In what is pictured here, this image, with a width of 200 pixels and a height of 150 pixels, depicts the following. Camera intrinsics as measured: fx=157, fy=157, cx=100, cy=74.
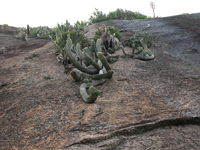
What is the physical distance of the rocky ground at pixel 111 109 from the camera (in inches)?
79.0

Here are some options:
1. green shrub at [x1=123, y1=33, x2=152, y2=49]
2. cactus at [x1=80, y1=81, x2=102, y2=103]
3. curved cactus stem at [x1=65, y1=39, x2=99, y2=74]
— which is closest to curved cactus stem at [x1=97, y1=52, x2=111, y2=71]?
curved cactus stem at [x1=65, y1=39, x2=99, y2=74]

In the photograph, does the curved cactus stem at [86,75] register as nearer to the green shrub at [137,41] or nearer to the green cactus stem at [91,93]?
the green cactus stem at [91,93]

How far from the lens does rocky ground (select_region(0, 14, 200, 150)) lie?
2.01 metres

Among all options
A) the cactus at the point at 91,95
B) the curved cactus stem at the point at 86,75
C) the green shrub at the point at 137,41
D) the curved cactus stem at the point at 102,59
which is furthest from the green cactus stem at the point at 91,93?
the green shrub at the point at 137,41

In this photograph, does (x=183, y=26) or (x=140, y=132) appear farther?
(x=183, y=26)

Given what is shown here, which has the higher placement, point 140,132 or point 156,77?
point 156,77

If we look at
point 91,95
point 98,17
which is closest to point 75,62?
point 91,95

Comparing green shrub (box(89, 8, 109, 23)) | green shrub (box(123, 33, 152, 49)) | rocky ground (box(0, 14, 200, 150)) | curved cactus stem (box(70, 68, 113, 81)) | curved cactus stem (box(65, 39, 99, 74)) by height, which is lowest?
rocky ground (box(0, 14, 200, 150))

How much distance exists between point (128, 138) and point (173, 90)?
5.44 ft

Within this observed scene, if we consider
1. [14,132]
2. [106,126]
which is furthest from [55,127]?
[106,126]

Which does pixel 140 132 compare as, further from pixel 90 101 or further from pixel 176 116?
pixel 90 101

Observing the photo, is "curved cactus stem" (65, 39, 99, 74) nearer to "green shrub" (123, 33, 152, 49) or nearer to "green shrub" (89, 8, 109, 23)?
"green shrub" (123, 33, 152, 49)

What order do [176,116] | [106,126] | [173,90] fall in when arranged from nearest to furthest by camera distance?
1. [106,126]
2. [176,116]
3. [173,90]

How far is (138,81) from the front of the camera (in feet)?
12.3
